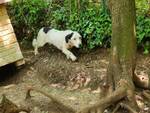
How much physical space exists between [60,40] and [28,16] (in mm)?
2020

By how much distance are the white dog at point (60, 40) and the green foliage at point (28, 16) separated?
765mm

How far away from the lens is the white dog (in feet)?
28.8

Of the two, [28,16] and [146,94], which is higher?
[28,16]

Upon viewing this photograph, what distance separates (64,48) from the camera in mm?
9055

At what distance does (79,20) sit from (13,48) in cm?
171

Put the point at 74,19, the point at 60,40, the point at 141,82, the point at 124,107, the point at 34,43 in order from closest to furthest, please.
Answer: the point at 124,107
the point at 141,82
the point at 60,40
the point at 74,19
the point at 34,43

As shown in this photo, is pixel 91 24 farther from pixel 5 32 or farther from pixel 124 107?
pixel 124 107

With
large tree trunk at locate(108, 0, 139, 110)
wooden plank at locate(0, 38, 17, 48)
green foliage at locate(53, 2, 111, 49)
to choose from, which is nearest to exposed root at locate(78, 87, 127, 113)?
Answer: large tree trunk at locate(108, 0, 139, 110)

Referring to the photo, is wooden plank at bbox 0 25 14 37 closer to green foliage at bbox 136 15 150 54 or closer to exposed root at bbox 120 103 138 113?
green foliage at bbox 136 15 150 54

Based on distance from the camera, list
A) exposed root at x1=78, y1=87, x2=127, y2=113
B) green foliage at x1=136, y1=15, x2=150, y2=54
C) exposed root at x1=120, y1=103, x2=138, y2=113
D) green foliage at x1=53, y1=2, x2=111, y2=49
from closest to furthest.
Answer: exposed root at x1=78, y1=87, x2=127, y2=113, exposed root at x1=120, y1=103, x2=138, y2=113, green foliage at x1=136, y1=15, x2=150, y2=54, green foliage at x1=53, y1=2, x2=111, y2=49

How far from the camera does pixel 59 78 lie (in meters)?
8.24

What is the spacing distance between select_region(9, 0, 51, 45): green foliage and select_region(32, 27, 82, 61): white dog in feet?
2.51

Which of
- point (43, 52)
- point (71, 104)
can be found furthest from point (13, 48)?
point (71, 104)

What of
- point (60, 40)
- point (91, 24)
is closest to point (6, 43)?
point (60, 40)
